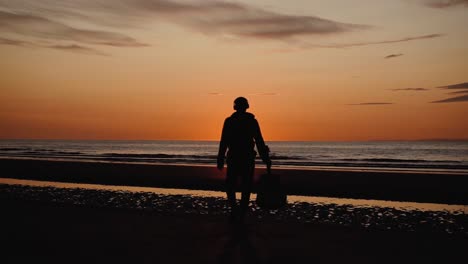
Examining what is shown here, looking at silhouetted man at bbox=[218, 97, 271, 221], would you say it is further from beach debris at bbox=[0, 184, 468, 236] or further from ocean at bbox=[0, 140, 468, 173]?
ocean at bbox=[0, 140, 468, 173]

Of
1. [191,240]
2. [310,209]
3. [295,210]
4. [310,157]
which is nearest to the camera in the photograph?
[191,240]

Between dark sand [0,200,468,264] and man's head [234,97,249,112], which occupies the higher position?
man's head [234,97,249,112]

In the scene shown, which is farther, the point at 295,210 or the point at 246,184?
the point at 295,210

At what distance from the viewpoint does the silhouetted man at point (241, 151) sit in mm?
8367

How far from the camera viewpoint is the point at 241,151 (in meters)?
8.41

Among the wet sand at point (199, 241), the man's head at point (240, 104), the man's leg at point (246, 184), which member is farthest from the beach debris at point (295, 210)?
the man's head at point (240, 104)

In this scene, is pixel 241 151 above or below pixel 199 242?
above

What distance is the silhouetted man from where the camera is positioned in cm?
837

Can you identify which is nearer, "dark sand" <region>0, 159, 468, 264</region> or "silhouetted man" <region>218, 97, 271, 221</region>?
"dark sand" <region>0, 159, 468, 264</region>

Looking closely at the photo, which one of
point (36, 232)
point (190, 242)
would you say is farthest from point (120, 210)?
point (190, 242)

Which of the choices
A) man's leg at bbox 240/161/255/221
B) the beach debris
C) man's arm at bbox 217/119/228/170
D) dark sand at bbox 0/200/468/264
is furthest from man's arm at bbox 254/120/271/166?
the beach debris

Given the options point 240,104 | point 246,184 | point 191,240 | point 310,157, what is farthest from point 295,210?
point 310,157

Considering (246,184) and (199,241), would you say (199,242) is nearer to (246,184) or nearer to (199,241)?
(199,241)

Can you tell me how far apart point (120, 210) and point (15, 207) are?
1963 millimetres
